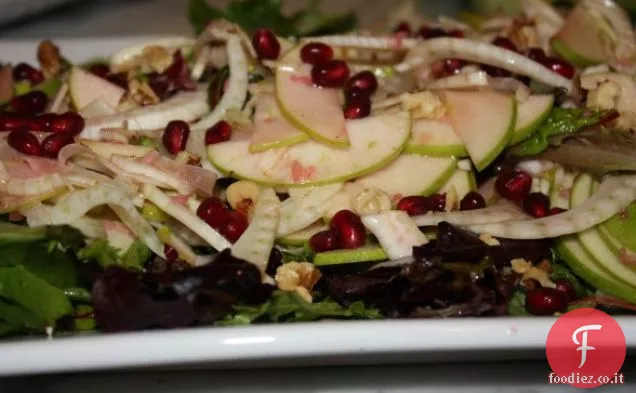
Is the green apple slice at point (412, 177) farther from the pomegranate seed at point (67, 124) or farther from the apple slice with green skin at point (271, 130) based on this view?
the pomegranate seed at point (67, 124)

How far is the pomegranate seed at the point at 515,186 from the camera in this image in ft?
7.65

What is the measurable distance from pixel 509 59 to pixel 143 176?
1398mm

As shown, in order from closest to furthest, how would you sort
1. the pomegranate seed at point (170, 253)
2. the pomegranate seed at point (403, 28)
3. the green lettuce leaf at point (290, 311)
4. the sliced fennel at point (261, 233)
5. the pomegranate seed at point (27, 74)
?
1. the green lettuce leaf at point (290, 311)
2. the sliced fennel at point (261, 233)
3. the pomegranate seed at point (170, 253)
4. the pomegranate seed at point (27, 74)
5. the pomegranate seed at point (403, 28)

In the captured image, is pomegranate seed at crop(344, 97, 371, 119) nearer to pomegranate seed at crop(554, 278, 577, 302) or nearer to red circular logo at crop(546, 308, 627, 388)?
pomegranate seed at crop(554, 278, 577, 302)

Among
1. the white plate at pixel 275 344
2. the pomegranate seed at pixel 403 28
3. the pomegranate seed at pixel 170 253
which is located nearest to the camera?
the white plate at pixel 275 344

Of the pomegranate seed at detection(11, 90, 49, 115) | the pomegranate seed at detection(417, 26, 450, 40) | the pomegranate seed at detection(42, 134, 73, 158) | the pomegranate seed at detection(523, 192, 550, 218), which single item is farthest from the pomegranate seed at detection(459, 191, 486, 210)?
the pomegranate seed at detection(11, 90, 49, 115)

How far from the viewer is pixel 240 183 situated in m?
2.26

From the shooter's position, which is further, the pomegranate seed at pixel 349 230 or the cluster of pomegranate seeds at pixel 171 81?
the cluster of pomegranate seeds at pixel 171 81

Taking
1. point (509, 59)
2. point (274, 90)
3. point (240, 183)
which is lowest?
point (240, 183)

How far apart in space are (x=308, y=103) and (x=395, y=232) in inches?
24.3

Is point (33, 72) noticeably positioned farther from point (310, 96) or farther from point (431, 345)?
point (431, 345)

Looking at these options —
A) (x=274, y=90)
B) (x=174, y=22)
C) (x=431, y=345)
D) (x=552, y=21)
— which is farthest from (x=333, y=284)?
(x=174, y=22)

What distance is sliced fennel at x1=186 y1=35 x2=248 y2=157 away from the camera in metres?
2.43

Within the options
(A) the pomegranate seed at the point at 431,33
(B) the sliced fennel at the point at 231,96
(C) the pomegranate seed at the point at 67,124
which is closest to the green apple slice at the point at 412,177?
(B) the sliced fennel at the point at 231,96
